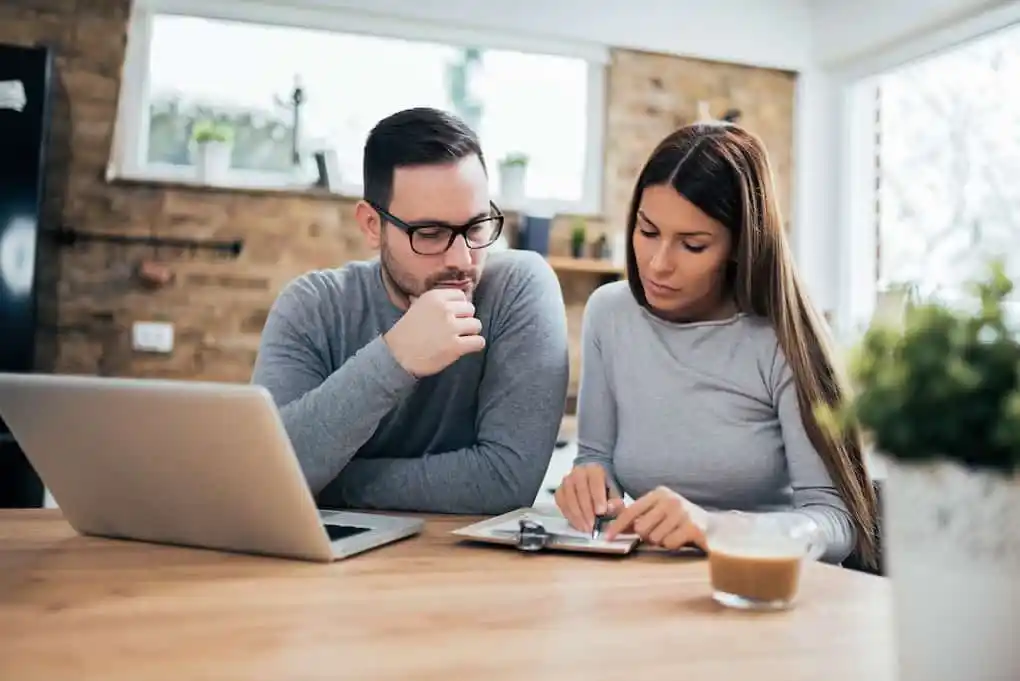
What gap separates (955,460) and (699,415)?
0.99 meters

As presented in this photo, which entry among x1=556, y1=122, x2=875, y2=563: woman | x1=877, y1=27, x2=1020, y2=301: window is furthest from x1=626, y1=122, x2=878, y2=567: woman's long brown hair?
x1=877, y1=27, x2=1020, y2=301: window

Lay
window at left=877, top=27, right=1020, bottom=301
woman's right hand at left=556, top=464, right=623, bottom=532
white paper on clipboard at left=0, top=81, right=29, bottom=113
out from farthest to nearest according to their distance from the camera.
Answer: window at left=877, top=27, right=1020, bottom=301
white paper on clipboard at left=0, top=81, right=29, bottom=113
woman's right hand at left=556, top=464, right=623, bottom=532

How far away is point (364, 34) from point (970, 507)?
3.38 m

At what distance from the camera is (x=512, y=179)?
3.72 metres

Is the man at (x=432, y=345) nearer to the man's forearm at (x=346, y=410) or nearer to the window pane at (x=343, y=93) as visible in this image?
the man's forearm at (x=346, y=410)

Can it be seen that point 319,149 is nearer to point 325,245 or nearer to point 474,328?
point 325,245

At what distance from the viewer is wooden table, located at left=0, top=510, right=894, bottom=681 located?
0.68 metres

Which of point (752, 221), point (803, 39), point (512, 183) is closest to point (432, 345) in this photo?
point (752, 221)

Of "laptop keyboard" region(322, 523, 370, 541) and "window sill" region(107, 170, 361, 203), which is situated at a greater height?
"window sill" region(107, 170, 361, 203)

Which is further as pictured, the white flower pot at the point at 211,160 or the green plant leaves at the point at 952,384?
the white flower pot at the point at 211,160

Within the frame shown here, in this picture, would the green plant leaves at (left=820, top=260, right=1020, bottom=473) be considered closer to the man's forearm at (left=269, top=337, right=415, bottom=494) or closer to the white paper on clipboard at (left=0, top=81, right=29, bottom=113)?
the man's forearm at (left=269, top=337, right=415, bottom=494)

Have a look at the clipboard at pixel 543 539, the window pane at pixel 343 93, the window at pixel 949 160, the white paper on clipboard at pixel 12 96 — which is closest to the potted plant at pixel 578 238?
the window pane at pixel 343 93

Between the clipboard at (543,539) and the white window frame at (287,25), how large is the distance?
254cm

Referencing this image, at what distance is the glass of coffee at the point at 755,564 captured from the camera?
0.86 metres
